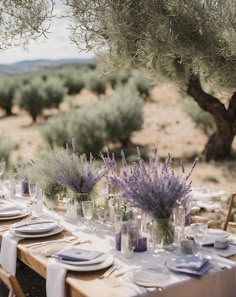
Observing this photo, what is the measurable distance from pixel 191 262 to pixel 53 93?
60.1 ft

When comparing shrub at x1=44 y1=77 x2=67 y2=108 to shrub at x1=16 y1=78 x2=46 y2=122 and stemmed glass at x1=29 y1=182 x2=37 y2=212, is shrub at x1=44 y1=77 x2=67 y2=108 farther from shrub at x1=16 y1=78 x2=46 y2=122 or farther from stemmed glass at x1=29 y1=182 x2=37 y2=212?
stemmed glass at x1=29 y1=182 x2=37 y2=212

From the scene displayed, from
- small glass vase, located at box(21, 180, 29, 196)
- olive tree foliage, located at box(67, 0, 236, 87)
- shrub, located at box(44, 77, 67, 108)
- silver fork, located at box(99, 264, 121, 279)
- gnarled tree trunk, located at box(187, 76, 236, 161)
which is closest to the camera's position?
silver fork, located at box(99, 264, 121, 279)

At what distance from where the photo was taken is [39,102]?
19125 mm

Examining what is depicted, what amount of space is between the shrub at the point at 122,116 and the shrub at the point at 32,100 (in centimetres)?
659

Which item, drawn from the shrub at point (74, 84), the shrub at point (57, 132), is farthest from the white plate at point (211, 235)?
the shrub at point (74, 84)

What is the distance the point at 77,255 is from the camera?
96.2 inches

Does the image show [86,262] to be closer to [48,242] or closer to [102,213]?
[48,242]

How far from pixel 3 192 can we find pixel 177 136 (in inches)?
382

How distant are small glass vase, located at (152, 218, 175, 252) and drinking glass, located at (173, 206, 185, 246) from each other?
31 millimetres

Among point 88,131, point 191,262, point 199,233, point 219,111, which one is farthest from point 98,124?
point 191,262

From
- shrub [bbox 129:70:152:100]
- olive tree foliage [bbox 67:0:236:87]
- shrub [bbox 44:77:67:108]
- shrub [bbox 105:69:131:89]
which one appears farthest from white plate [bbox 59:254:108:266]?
shrub [bbox 105:69:131:89]

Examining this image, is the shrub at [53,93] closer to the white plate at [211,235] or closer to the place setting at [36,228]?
the place setting at [36,228]

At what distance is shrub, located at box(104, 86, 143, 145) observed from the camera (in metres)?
12.1

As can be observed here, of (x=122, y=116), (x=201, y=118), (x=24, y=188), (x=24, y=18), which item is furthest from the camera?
(x=201, y=118)
